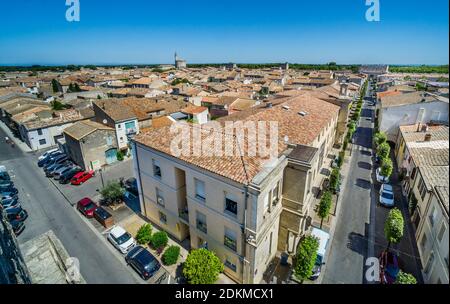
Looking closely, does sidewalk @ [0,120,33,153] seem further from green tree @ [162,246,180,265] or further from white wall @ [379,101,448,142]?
white wall @ [379,101,448,142]

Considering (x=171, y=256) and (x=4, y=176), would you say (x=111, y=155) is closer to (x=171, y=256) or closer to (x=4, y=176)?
(x=4, y=176)

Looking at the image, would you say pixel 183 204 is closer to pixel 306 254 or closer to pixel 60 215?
pixel 306 254

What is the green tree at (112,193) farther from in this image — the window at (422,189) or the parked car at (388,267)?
the window at (422,189)

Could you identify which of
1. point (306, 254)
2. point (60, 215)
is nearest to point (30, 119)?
point (60, 215)

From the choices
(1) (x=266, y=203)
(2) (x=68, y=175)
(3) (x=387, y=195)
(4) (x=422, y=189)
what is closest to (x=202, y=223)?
(1) (x=266, y=203)

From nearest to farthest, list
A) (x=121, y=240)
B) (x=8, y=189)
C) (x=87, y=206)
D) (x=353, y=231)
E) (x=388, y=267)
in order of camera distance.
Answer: (x=388, y=267)
(x=121, y=240)
(x=353, y=231)
(x=87, y=206)
(x=8, y=189)

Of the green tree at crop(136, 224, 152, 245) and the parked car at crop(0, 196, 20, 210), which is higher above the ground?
the parked car at crop(0, 196, 20, 210)

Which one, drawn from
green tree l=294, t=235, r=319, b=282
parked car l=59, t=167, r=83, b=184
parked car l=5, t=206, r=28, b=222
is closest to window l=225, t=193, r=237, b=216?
green tree l=294, t=235, r=319, b=282
